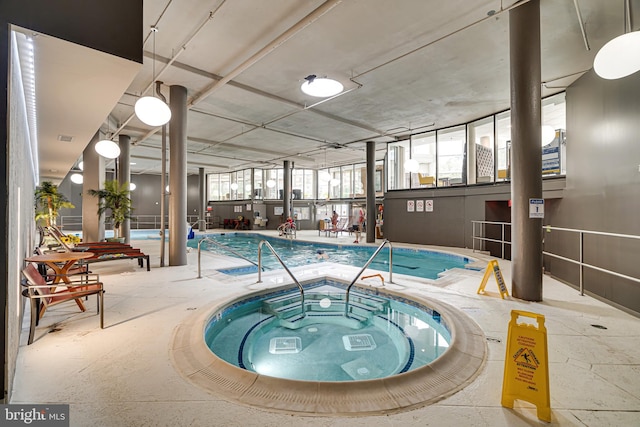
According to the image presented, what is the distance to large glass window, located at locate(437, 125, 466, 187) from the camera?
32.0 ft

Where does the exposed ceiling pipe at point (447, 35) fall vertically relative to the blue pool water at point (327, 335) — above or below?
above

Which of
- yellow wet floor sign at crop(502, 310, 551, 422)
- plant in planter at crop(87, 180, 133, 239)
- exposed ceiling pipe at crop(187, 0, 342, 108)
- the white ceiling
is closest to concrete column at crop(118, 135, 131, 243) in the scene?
the white ceiling

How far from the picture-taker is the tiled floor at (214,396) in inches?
65.0

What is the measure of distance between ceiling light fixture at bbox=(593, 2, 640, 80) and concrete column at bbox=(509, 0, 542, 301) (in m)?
1.11

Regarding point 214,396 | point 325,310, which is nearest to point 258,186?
point 325,310

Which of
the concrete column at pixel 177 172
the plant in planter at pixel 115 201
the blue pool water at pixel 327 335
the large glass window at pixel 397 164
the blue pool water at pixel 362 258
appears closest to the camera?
the blue pool water at pixel 327 335

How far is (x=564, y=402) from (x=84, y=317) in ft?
14.8

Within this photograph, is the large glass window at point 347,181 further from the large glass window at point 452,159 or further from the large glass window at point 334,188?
the large glass window at point 452,159

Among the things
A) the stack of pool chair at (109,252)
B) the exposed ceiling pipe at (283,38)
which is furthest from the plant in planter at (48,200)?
the exposed ceiling pipe at (283,38)

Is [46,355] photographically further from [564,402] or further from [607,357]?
[607,357]

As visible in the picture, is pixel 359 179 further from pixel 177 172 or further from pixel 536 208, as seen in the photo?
pixel 536 208

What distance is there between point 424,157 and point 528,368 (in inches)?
489

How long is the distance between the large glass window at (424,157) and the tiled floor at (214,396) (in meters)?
6.47

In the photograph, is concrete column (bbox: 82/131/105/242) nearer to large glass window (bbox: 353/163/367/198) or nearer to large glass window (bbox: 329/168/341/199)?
large glass window (bbox: 329/168/341/199)
